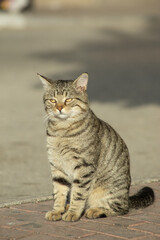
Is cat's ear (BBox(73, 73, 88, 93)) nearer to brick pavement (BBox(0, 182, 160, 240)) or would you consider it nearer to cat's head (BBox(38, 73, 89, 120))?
cat's head (BBox(38, 73, 89, 120))

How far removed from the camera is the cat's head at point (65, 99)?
6168 millimetres

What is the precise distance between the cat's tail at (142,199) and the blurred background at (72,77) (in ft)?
3.11

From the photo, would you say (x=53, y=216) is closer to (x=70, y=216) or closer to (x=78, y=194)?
(x=70, y=216)

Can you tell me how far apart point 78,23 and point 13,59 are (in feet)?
28.7

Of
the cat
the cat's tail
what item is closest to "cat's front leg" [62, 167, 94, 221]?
the cat

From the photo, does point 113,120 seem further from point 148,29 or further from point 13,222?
point 148,29

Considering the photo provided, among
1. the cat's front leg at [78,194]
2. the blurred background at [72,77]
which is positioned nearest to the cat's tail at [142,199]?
the cat's front leg at [78,194]

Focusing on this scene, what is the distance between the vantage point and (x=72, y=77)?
1562cm

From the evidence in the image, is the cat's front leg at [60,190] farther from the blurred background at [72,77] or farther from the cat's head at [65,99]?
the blurred background at [72,77]

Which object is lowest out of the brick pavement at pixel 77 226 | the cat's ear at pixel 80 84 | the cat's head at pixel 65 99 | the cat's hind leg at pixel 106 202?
the brick pavement at pixel 77 226

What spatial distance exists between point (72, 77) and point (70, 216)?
32.2ft

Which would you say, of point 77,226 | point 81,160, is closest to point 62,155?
point 81,160

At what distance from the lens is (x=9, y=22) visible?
87.2 ft

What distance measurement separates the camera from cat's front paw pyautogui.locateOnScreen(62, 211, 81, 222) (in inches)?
235
